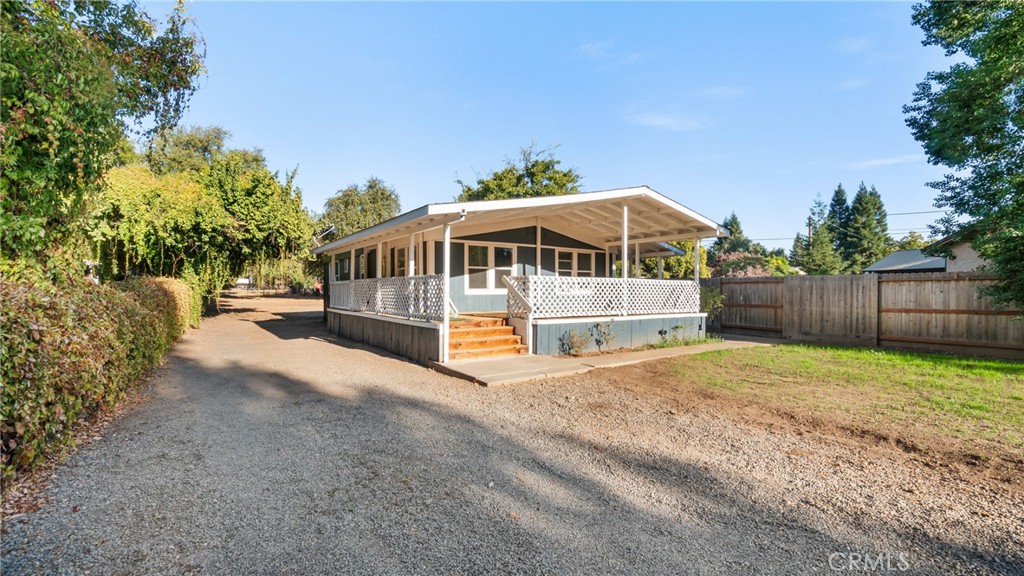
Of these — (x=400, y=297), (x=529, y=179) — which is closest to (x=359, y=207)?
(x=529, y=179)

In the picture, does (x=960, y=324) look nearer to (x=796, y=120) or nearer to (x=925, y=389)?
(x=925, y=389)

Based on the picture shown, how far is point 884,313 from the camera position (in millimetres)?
10672

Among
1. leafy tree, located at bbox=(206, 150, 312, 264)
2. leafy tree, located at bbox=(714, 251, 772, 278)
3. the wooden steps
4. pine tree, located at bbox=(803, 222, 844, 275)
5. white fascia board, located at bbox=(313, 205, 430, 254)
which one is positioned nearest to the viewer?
white fascia board, located at bbox=(313, 205, 430, 254)

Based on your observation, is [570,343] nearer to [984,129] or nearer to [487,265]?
[487,265]

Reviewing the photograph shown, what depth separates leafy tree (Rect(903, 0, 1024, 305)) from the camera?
27.7 feet

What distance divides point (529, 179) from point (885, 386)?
2276 centimetres

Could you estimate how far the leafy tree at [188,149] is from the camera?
27484 millimetres

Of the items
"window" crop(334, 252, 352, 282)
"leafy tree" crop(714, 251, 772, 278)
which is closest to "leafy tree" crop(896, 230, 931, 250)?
"leafy tree" crop(714, 251, 772, 278)

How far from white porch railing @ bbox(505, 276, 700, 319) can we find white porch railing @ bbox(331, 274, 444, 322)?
176cm

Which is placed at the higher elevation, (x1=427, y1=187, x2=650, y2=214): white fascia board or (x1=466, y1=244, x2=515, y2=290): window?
(x1=427, y1=187, x2=650, y2=214): white fascia board

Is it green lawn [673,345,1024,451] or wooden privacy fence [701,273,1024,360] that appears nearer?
green lawn [673,345,1024,451]

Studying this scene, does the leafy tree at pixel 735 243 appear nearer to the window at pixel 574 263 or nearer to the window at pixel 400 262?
the window at pixel 574 263

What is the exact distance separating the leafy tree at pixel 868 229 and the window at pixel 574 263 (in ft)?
129

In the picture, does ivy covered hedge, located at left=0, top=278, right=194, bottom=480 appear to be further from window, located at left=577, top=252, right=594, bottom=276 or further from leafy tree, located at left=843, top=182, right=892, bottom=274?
leafy tree, located at left=843, top=182, right=892, bottom=274
